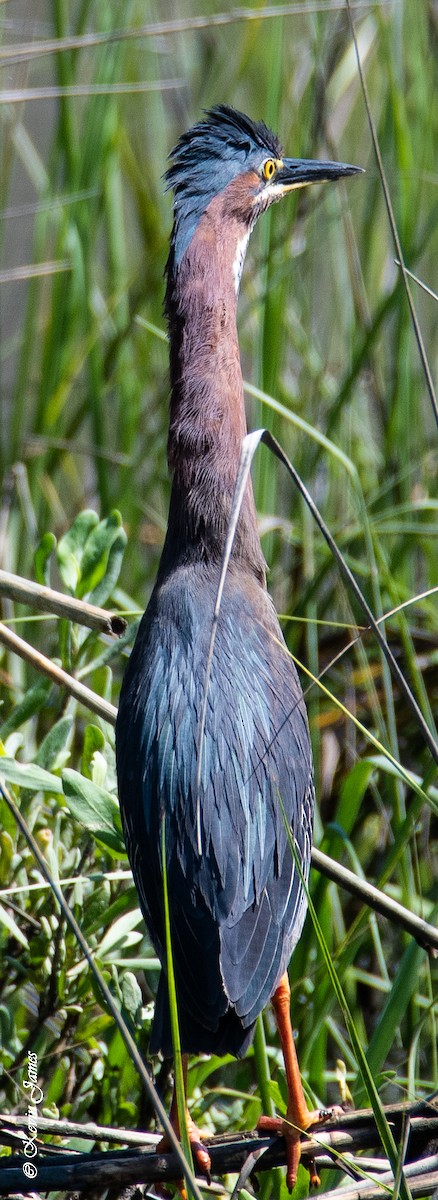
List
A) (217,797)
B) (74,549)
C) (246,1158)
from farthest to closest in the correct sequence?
(74,549)
(217,797)
(246,1158)

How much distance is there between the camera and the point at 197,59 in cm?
380

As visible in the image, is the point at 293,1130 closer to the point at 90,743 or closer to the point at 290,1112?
the point at 290,1112

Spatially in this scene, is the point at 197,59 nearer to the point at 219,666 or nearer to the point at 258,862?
the point at 219,666

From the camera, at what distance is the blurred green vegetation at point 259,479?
6.72 feet

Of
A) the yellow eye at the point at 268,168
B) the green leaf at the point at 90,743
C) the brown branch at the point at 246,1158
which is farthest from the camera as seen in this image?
the yellow eye at the point at 268,168

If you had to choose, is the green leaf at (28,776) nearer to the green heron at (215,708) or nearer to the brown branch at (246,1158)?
the green heron at (215,708)

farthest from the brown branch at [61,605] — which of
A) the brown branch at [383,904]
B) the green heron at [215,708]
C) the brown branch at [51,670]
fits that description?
the brown branch at [383,904]

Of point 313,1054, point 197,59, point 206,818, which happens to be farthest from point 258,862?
point 197,59

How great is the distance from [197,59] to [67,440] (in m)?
1.40

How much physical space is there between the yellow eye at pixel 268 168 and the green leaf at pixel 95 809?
4.09 feet

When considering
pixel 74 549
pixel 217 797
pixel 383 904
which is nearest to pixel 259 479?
pixel 74 549

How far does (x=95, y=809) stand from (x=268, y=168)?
130 cm

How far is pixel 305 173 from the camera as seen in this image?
2.42 metres

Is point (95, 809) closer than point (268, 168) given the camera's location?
Yes
